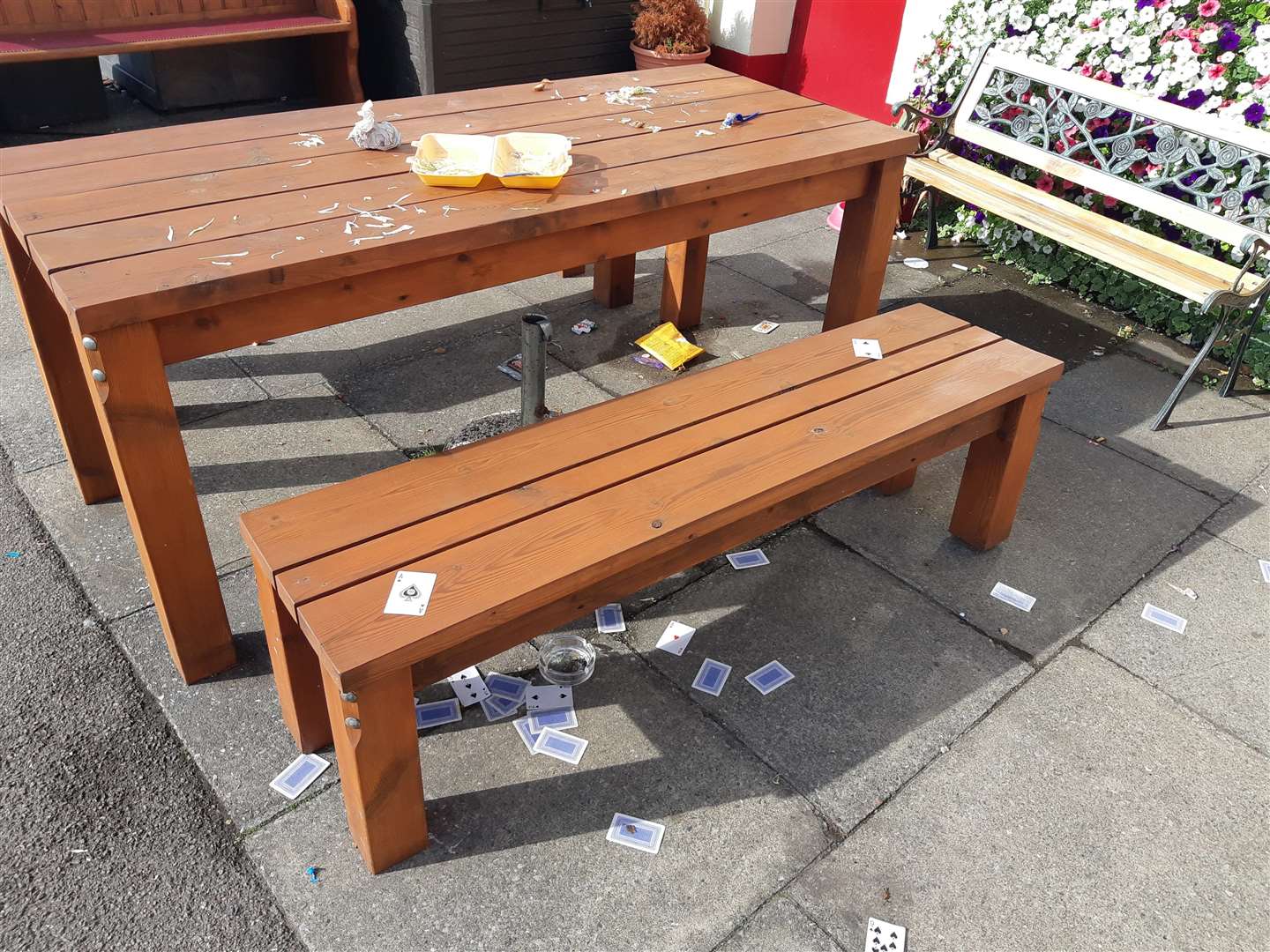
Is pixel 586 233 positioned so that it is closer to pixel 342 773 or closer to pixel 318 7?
pixel 342 773

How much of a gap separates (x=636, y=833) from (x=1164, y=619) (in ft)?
5.80

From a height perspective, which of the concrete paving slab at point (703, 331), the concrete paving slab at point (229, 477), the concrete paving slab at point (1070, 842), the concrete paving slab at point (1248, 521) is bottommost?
the concrete paving slab at point (1070, 842)

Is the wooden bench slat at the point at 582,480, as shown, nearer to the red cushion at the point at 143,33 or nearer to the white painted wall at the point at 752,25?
the white painted wall at the point at 752,25

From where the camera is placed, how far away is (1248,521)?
3.44 m

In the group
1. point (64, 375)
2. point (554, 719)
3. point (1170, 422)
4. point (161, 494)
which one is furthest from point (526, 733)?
point (1170, 422)

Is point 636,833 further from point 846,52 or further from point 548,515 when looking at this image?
point 846,52

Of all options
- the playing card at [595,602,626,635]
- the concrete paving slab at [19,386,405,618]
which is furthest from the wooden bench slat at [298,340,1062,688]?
the concrete paving slab at [19,386,405,618]

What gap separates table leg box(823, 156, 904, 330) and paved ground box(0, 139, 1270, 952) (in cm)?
66

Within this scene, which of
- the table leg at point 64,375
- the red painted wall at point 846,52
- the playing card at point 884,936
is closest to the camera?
the playing card at point 884,936

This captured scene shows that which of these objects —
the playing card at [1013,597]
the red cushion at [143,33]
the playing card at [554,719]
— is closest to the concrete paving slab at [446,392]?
the playing card at [554,719]

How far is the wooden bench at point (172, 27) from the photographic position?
5.02 meters

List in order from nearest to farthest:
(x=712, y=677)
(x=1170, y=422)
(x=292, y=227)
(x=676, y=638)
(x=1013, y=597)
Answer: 1. (x=292, y=227)
2. (x=712, y=677)
3. (x=676, y=638)
4. (x=1013, y=597)
5. (x=1170, y=422)

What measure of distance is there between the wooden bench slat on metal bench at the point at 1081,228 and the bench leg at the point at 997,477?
1.29 metres

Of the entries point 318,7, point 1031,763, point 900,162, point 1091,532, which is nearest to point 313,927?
point 1031,763
